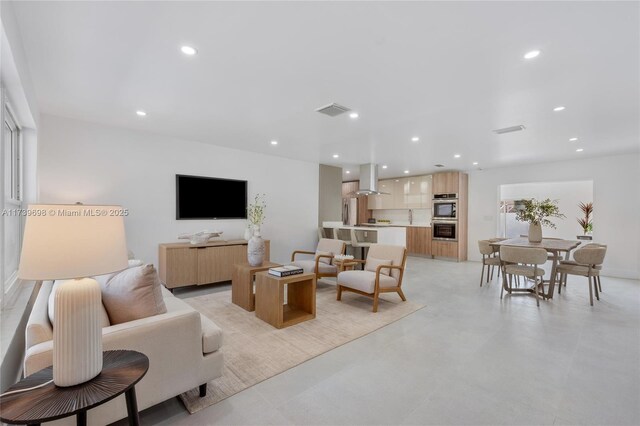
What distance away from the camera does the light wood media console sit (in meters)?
4.43

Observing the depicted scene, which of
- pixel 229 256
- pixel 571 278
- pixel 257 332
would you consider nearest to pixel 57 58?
pixel 257 332

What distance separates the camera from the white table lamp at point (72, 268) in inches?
44.5

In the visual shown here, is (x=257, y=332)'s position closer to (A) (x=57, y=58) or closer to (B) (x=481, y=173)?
(A) (x=57, y=58)

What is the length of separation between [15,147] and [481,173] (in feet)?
29.6

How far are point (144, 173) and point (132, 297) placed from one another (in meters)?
3.48

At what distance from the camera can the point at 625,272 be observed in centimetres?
591

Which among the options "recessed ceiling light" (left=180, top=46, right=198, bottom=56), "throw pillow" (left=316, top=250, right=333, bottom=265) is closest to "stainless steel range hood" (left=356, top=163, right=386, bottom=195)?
"throw pillow" (left=316, top=250, right=333, bottom=265)

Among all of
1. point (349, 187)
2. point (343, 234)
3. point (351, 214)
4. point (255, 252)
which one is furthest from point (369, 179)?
point (255, 252)

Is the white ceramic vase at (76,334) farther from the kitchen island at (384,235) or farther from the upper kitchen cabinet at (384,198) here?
the upper kitchen cabinet at (384,198)

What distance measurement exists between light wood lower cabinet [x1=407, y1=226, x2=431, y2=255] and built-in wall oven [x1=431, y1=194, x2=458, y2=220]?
1.73 ft

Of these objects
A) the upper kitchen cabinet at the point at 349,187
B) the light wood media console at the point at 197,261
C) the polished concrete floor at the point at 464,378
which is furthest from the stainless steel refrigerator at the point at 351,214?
the polished concrete floor at the point at 464,378

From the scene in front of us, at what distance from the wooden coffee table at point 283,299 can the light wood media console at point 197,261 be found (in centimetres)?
166

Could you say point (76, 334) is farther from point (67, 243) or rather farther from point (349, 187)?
point (349, 187)

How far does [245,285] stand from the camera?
3750 mm
